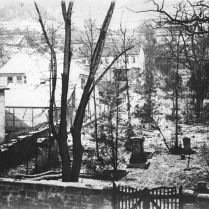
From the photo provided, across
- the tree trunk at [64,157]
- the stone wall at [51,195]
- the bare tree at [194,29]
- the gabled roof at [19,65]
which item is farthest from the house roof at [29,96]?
the stone wall at [51,195]

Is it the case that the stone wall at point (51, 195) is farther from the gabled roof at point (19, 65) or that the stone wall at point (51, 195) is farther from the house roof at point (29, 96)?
the gabled roof at point (19, 65)

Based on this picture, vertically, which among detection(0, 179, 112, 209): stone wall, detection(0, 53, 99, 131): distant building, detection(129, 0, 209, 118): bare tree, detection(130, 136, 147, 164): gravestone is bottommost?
detection(130, 136, 147, 164): gravestone

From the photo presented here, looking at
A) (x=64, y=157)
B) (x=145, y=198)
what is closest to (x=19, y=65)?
(x=64, y=157)

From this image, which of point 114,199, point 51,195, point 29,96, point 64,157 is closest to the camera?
point 114,199

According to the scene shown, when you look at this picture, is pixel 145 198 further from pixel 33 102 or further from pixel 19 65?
pixel 19 65

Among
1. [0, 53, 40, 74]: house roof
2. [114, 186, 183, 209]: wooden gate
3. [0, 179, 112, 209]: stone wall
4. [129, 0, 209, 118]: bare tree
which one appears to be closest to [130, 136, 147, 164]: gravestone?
[129, 0, 209, 118]: bare tree

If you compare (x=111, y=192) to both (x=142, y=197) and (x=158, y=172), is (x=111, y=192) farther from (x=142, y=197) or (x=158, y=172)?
(x=158, y=172)

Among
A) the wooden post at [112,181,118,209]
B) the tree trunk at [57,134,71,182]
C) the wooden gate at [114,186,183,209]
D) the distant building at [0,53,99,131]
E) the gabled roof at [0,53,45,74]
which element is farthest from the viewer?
the gabled roof at [0,53,45,74]

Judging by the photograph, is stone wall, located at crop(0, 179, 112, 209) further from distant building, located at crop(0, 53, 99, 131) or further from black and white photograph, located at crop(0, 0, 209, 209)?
distant building, located at crop(0, 53, 99, 131)
